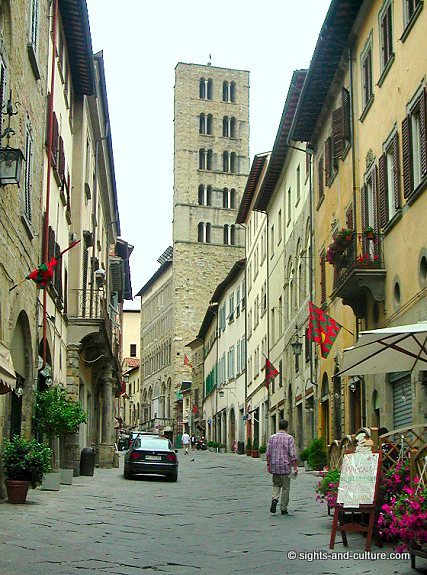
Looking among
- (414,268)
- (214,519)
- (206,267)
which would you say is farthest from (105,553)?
(206,267)

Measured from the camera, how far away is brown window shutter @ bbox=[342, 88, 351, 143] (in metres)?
24.4

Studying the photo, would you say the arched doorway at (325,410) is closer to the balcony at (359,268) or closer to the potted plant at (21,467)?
the balcony at (359,268)

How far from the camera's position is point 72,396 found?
1126 inches

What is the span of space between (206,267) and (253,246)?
38080 mm

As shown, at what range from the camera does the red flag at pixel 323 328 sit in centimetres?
2366

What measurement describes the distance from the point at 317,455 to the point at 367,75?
1137 centimetres

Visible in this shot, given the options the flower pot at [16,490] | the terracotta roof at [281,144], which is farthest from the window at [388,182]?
the terracotta roof at [281,144]

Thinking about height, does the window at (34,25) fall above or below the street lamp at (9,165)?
above

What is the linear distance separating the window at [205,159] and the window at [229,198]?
111 inches

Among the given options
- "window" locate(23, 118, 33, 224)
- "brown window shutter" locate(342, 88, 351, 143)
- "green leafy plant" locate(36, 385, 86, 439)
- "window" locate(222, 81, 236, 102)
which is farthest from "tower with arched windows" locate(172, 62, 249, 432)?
"window" locate(23, 118, 33, 224)

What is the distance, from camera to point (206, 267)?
92.0 metres

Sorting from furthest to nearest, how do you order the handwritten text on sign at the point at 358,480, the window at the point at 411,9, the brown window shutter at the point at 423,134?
1. the window at the point at 411,9
2. the brown window shutter at the point at 423,134
3. the handwritten text on sign at the point at 358,480

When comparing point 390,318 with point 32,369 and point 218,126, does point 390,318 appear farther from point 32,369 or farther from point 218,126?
point 218,126

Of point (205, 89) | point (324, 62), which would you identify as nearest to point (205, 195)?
point (205, 89)
